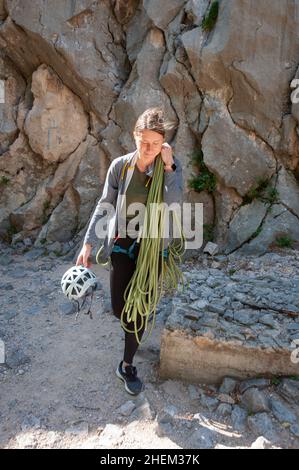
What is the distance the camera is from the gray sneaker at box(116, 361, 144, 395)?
2.69m

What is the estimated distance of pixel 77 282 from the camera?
2.37 meters

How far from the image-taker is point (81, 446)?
7.51 ft

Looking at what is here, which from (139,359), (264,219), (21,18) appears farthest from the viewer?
(21,18)

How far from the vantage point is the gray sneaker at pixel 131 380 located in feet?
8.84

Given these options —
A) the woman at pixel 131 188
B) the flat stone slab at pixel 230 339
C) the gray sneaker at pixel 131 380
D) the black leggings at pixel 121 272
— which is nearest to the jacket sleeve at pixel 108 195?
the woman at pixel 131 188

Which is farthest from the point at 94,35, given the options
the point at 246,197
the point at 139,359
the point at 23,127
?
the point at 139,359

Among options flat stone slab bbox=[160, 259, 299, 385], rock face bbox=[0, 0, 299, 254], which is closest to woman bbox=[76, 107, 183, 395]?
flat stone slab bbox=[160, 259, 299, 385]

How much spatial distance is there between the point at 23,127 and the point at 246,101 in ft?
14.7

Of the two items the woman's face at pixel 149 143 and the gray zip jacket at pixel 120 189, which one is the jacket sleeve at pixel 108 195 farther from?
the woman's face at pixel 149 143

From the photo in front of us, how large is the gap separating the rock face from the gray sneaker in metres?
2.99

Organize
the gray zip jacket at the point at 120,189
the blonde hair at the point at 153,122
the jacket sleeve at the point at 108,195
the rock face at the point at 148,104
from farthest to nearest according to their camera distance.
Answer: the rock face at the point at 148,104 → the jacket sleeve at the point at 108,195 → the gray zip jacket at the point at 120,189 → the blonde hair at the point at 153,122

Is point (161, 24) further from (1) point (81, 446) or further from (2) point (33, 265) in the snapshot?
(1) point (81, 446)

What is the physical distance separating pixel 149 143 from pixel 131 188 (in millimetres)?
345

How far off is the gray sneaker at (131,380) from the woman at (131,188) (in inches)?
12.0
